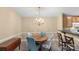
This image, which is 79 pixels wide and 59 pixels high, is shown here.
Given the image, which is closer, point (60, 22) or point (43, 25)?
point (60, 22)

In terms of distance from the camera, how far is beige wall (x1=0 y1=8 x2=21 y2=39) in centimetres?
243

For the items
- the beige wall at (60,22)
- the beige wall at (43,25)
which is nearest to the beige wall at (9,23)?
the beige wall at (43,25)

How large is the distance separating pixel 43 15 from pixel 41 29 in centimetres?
36

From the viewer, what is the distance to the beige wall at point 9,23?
243cm

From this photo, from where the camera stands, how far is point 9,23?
2.71 m

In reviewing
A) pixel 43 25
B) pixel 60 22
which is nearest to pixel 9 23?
pixel 43 25

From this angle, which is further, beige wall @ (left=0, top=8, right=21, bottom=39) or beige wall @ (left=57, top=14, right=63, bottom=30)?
beige wall @ (left=57, top=14, right=63, bottom=30)

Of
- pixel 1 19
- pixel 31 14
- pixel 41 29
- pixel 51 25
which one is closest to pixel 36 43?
pixel 41 29

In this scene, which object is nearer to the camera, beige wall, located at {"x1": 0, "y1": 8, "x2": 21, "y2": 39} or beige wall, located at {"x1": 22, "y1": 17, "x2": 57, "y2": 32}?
beige wall, located at {"x1": 0, "y1": 8, "x2": 21, "y2": 39}

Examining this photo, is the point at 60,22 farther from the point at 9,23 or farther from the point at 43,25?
the point at 9,23

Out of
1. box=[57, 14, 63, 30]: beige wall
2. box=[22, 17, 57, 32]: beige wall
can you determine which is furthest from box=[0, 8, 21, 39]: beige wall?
box=[57, 14, 63, 30]: beige wall

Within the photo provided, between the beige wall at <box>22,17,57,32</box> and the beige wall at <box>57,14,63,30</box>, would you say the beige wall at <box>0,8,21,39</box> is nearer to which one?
the beige wall at <box>22,17,57,32</box>

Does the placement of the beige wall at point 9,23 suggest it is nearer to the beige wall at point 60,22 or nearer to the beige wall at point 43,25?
the beige wall at point 43,25
